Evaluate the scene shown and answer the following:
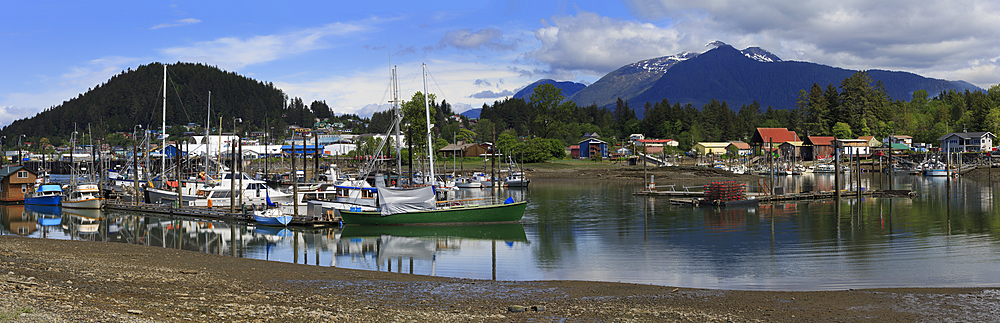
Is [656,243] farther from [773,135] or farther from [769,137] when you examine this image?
[773,135]

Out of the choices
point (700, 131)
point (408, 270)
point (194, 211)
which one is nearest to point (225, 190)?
point (194, 211)

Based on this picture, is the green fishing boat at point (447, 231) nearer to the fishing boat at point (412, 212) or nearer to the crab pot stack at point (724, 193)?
the fishing boat at point (412, 212)

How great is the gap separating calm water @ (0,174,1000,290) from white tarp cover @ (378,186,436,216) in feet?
3.75

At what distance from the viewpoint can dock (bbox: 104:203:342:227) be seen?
116 feet

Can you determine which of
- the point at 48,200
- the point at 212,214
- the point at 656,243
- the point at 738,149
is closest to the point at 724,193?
the point at 656,243

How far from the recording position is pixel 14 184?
178ft

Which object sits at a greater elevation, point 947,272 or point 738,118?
point 738,118

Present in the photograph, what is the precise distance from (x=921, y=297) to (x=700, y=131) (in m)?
143

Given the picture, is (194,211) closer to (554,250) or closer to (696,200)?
(554,250)

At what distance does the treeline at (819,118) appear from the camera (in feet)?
436

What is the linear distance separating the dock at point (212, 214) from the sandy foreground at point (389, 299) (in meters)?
15.0

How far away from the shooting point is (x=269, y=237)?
32.4m

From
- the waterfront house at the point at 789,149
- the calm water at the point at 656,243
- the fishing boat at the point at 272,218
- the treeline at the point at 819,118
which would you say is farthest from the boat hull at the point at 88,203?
the waterfront house at the point at 789,149

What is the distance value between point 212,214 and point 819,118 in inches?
5460
